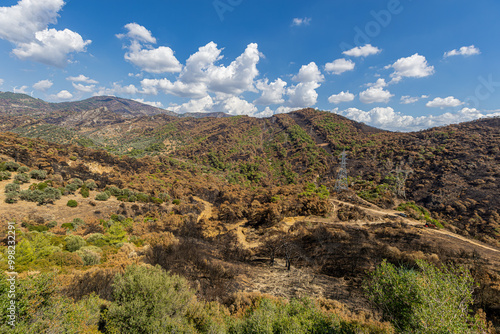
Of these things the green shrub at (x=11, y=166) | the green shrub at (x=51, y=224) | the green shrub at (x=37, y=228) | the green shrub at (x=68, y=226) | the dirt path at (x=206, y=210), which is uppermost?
the green shrub at (x=11, y=166)

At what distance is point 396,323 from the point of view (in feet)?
27.7

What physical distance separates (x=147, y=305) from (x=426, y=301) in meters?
12.7

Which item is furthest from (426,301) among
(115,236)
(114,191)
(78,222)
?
(114,191)

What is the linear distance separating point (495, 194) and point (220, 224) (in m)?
55.7

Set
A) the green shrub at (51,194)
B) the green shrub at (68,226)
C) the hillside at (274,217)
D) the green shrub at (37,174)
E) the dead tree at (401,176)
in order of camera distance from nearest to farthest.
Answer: the hillside at (274,217) → the green shrub at (68,226) → the green shrub at (51,194) → the green shrub at (37,174) → the dead tree at (401,176)

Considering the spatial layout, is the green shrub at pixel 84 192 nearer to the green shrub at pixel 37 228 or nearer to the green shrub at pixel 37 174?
the green shrub at pixel 37 174

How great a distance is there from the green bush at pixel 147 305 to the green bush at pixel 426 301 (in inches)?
374

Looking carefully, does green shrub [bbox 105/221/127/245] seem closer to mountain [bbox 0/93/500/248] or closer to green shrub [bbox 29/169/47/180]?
green shrub [bbox 29/169/47/180]

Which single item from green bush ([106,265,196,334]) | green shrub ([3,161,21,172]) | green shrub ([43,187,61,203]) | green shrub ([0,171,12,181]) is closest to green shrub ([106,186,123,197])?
green shrub ([43,187,61,203])

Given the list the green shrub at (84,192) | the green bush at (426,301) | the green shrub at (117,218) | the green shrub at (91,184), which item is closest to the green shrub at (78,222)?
the green shrub at (117,218)

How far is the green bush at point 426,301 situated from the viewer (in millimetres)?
6669

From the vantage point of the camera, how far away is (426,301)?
7590 mm

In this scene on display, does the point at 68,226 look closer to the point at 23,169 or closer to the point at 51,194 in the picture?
the point at 51,194

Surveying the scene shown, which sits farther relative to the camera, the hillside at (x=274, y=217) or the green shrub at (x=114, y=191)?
the green shrub at (x=114, y=191)
